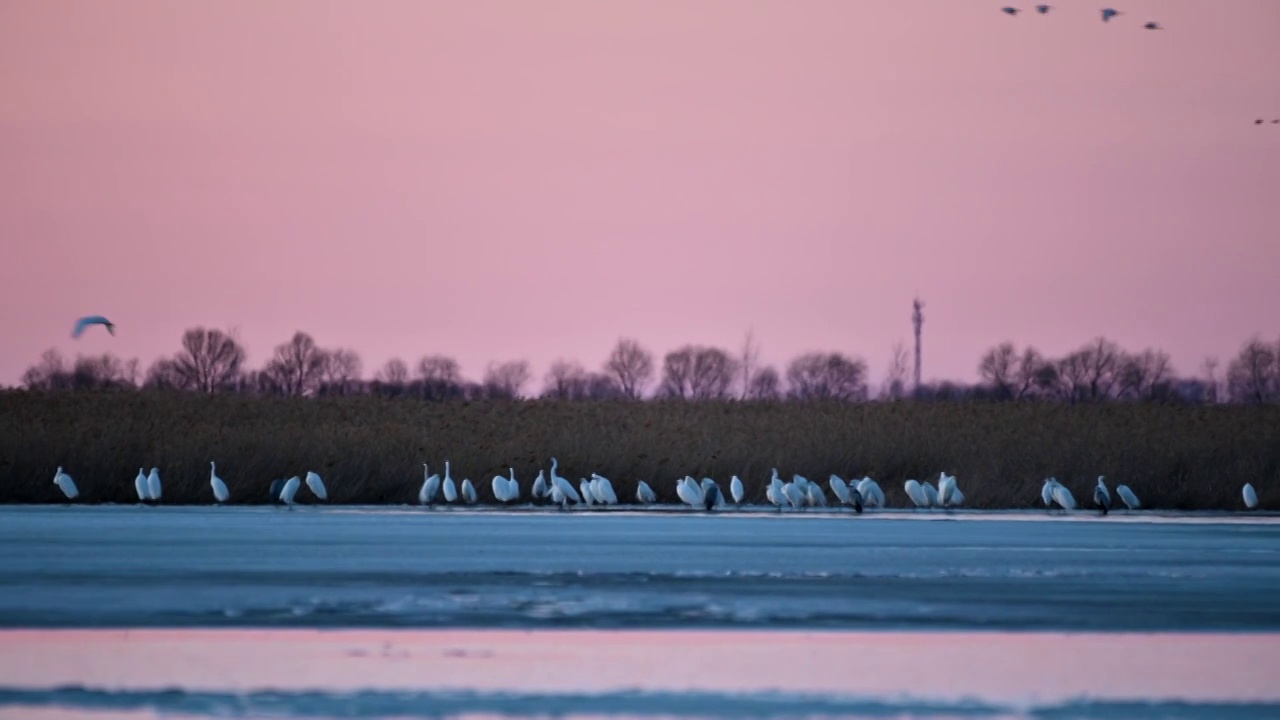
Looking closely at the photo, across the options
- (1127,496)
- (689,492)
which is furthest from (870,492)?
(1127,496)

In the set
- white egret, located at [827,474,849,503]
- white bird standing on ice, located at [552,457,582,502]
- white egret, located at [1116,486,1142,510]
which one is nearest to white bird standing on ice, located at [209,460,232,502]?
white bird standing on ice, located at [552,457,582,502]

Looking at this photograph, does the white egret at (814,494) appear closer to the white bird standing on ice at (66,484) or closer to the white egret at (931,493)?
the white egret at (931,493)

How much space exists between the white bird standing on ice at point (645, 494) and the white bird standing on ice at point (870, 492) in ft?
11.0

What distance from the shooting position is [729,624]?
532 inches

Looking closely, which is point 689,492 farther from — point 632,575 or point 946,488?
point 632,575

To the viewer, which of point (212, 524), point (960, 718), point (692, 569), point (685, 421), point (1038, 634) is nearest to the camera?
point (960, 718)

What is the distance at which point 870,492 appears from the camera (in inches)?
1275

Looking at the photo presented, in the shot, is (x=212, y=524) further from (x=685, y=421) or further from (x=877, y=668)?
(x=685, y=421)

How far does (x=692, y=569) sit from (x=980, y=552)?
3983 mm

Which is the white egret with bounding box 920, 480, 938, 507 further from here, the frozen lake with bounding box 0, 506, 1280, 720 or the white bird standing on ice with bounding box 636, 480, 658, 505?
the frozen lake with bounding box 0, 506, 1280, 720

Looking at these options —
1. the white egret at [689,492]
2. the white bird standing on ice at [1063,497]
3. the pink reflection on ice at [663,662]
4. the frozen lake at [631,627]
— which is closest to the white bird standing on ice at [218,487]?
the white egret at [689,492]

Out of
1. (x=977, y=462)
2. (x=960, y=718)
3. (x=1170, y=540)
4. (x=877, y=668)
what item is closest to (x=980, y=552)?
(x=1170, y=540)

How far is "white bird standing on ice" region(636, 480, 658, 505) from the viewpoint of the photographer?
3334 centimetres

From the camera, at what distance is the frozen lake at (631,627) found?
1035cm
